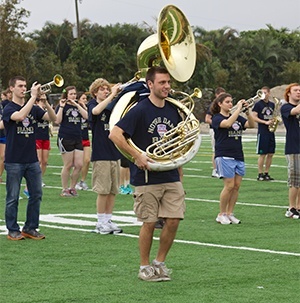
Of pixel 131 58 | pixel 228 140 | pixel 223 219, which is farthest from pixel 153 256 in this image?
pixel 131 58

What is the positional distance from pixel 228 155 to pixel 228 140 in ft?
0.70

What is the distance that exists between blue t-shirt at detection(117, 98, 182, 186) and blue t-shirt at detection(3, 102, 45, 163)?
2.46 m

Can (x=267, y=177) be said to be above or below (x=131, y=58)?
below

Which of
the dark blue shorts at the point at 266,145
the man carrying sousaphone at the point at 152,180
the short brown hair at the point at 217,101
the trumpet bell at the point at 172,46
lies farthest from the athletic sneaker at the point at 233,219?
the dark blue shorts at the point at 266,145

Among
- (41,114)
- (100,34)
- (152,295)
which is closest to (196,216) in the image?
(41,114)

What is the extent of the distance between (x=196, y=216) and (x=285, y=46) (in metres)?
57.4

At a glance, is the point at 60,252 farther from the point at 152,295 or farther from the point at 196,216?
the point at 196,216

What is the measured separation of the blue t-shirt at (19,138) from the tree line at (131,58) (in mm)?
39064

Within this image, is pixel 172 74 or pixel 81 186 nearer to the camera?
pixel 172 74

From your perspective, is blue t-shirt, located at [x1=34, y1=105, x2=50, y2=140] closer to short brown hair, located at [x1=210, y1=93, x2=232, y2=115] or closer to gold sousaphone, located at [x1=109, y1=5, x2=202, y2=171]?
short brown hair, located at [x1=210, y1=93, x2=232, y2=115]

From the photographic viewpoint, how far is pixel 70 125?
1652cm

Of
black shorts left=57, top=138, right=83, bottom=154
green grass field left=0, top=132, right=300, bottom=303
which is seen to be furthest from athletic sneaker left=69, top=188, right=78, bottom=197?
green grass field left=0, top=132, right=300, bottom=303

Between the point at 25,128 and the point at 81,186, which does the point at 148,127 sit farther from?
the point at 81,186

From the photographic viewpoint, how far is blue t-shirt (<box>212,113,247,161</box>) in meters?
12.5
